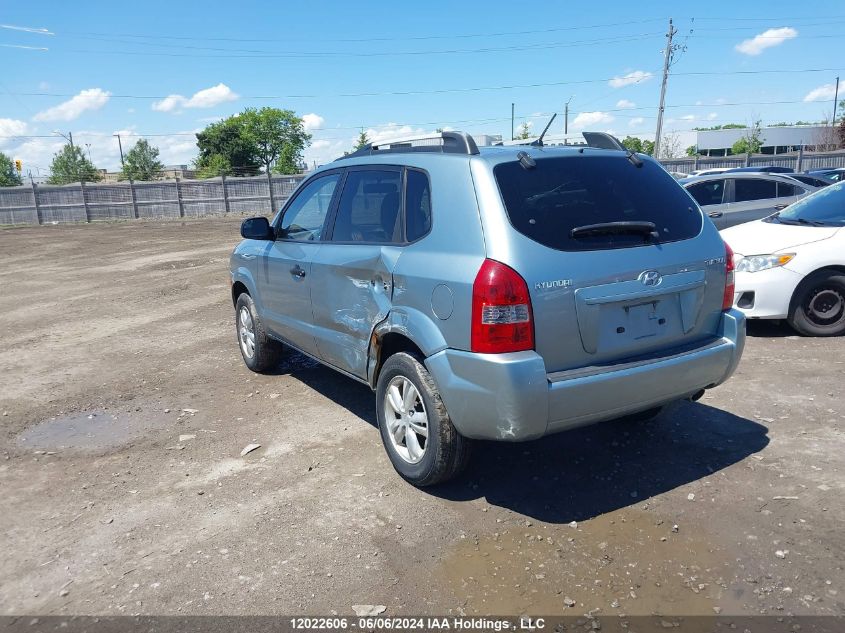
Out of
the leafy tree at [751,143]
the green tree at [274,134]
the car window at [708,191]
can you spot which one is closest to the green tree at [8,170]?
the green tree at [274,134]

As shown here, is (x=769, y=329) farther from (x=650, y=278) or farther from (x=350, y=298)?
(x=350, y=298)

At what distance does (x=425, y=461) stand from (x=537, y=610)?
3.70 feet

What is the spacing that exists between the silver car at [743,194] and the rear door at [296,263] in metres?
7.54

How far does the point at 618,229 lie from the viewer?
3695 mm

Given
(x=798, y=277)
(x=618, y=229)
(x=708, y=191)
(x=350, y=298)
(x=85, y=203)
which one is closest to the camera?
(x=618, y=229)

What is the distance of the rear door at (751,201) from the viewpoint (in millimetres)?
10773

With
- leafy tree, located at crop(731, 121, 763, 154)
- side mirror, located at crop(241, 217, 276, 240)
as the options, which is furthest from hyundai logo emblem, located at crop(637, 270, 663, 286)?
leafy tree, located at crop(731, 121, 763, 154)

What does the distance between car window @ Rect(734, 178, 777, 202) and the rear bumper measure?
824 cm

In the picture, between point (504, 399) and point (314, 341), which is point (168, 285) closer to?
point (314, 341)

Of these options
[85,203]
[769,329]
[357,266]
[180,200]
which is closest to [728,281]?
[357,266]

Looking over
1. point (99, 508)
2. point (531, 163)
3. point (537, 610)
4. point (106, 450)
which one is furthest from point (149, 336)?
point (537, 610)

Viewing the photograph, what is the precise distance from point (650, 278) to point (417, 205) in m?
1.38

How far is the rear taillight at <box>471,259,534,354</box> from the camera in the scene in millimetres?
3342

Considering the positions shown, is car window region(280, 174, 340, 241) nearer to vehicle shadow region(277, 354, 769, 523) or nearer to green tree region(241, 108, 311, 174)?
vehicle shadow region(277, 354, 769, 523)
